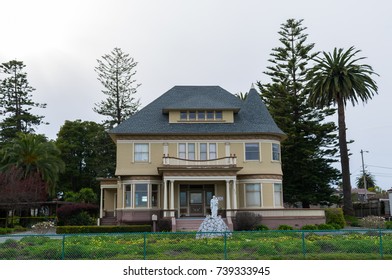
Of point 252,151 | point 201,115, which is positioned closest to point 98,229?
point 201,115

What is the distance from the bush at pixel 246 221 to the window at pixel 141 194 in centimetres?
708

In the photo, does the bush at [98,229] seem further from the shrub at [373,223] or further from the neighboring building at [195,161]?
the shrub at [373,223]

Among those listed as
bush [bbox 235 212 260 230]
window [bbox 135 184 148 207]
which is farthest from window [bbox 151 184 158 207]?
bush [bbox 235 212 260 230]

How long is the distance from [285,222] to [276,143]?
6788 mm

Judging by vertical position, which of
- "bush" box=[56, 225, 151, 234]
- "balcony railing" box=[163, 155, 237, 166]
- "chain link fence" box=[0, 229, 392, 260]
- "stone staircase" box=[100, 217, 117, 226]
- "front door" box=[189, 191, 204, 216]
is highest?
"balcony railing" box=[163, 155, 237, 166]

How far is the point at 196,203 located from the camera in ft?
118

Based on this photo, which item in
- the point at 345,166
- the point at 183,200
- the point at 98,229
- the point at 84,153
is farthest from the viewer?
the point at 84,153

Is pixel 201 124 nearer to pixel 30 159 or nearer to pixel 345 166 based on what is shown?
pixel 345 166

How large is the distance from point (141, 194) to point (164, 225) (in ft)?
13.5

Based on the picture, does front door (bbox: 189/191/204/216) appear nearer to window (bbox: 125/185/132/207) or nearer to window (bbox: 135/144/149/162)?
window (bbox: 135/144/149/162)

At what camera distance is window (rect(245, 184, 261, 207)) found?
35125 mm

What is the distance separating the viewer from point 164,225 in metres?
31.7

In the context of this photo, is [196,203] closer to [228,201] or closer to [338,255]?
[228,201]

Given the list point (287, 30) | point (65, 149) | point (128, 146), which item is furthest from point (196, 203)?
point (65, 149)
